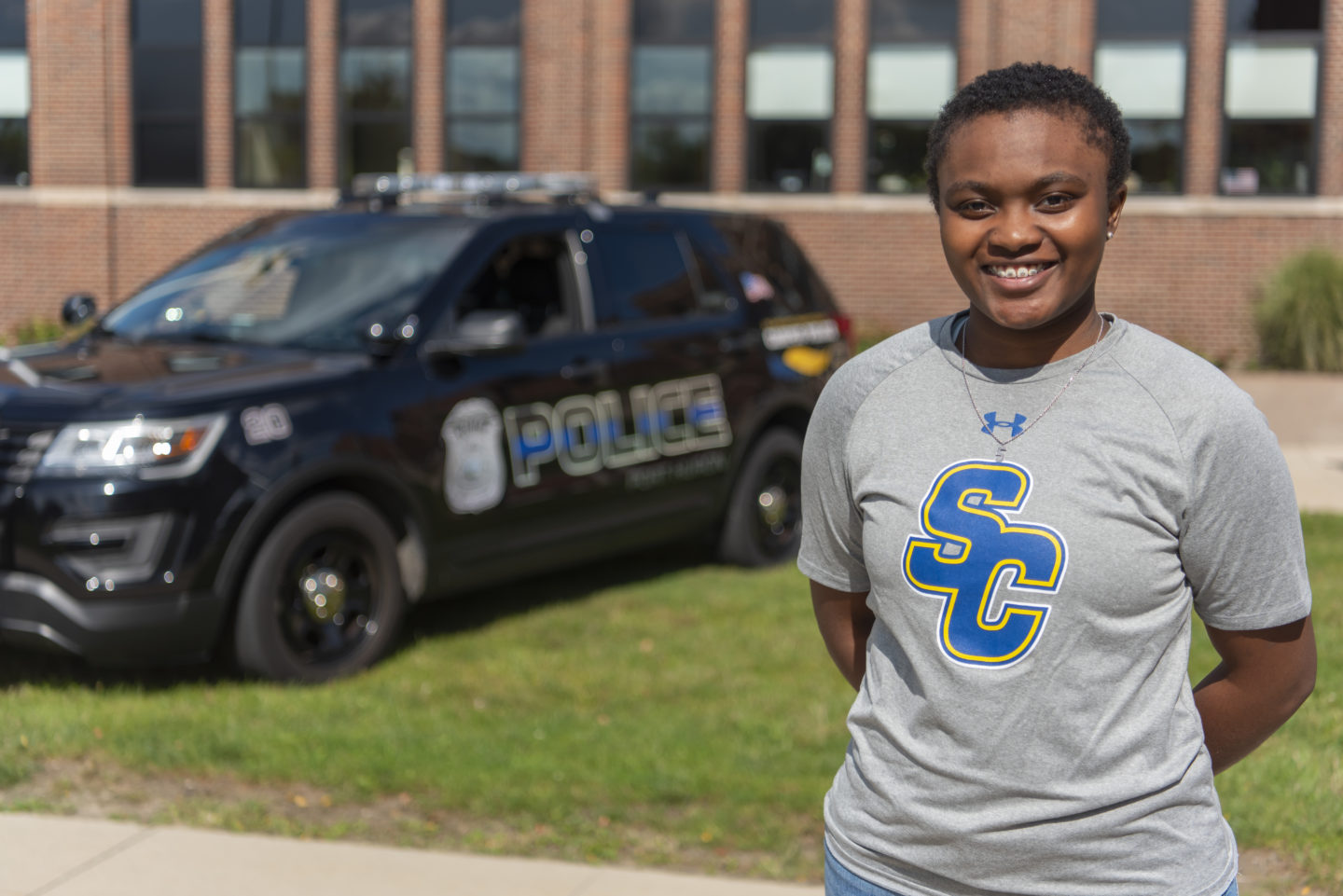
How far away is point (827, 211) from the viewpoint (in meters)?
18.7

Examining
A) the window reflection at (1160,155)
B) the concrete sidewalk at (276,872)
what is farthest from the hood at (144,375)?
the window reflection at (1160,155)

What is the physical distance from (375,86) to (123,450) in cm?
1517

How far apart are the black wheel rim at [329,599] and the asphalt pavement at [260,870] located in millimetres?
1345

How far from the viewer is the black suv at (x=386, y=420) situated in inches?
206

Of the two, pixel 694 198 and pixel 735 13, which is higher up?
pixel 735 13

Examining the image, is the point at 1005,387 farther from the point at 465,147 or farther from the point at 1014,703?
the point at 465,147

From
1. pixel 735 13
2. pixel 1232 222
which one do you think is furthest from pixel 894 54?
pixel 1232 222

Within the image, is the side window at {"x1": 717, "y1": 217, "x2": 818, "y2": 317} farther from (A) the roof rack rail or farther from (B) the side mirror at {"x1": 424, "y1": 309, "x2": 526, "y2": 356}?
(B) the side mirror at {"x1": 424, "y1": 309, "x2": 526, "y2": 356}

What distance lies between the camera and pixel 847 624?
2.33 metres

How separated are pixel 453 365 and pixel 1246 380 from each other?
10.2 metres

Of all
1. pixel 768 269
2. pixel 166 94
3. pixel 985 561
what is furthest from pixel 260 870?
pixel 166 94

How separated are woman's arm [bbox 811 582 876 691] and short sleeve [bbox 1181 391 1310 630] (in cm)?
56

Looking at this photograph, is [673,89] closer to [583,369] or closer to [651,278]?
[651,278]

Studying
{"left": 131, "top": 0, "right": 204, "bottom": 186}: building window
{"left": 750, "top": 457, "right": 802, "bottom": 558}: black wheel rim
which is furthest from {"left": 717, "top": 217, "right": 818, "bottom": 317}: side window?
{"left": 131, "top": 0, "right": 204, "bottom": 186}: building window
